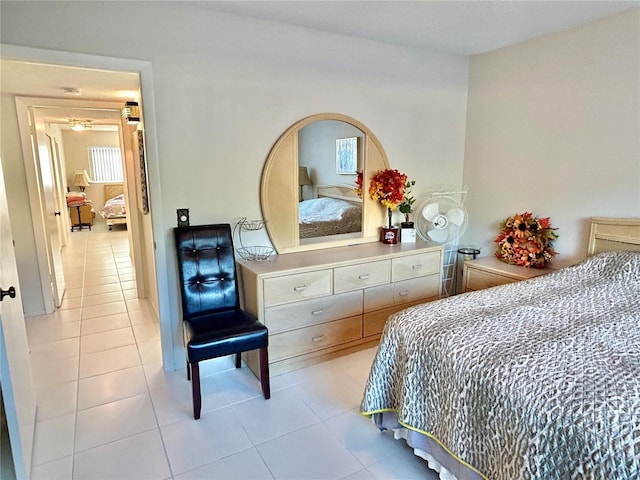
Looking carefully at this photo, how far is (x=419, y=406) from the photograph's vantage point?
1790 mm

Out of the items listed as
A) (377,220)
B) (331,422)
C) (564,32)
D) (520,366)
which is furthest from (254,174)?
(564,32)

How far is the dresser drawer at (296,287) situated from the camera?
2.57 meters

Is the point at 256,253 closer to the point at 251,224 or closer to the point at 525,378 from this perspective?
the point at 251,224

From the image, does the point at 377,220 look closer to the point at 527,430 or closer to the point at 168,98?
the point at 168,98

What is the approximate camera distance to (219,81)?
2635mm

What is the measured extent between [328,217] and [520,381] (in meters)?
2.08

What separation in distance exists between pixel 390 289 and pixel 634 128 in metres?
1.97

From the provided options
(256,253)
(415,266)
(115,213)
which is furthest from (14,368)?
(115,213)

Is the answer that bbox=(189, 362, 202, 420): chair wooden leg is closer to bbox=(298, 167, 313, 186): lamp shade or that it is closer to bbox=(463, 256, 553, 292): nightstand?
bbox=(298, 167, 313, 186): lamp shade

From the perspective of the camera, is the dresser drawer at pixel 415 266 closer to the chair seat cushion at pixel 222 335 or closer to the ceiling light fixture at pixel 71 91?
the chair seat cushion at pixel 222 335

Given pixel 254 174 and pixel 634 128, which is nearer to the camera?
pixel 634 128

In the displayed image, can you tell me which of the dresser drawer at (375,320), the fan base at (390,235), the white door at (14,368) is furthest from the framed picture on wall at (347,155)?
the white door at (14,368)

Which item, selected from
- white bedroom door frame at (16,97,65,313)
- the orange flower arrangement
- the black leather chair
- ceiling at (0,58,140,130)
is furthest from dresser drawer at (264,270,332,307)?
white bedroom door frame at (16,97,65,313)

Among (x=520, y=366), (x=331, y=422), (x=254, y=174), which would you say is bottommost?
(x=331, y=422)
